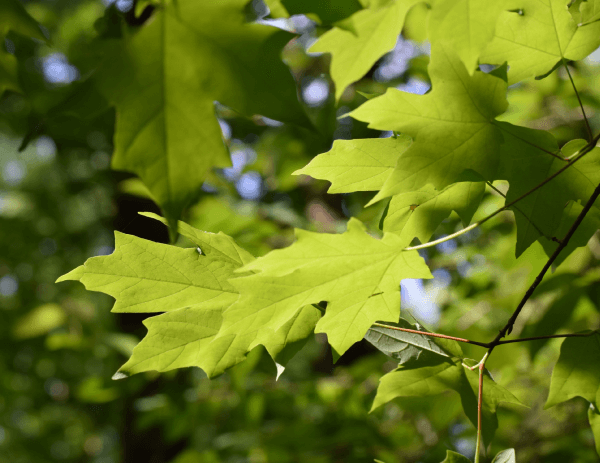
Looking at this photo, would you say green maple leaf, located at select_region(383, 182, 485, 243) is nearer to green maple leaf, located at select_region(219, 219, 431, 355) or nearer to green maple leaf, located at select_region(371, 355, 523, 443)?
green maple leaf, located at select_region(219, 219, 431, 355)

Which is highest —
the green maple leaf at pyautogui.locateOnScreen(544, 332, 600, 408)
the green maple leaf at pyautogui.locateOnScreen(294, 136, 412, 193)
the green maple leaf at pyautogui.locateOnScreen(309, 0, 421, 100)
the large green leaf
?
the green maple leaf at pyautogui.locateOnScreen(309, 0, 421, 100)

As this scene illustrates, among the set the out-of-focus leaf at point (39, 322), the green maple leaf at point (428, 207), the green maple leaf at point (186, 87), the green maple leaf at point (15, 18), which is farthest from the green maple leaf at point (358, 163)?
the out-of-focus leaf at point (39, 322)

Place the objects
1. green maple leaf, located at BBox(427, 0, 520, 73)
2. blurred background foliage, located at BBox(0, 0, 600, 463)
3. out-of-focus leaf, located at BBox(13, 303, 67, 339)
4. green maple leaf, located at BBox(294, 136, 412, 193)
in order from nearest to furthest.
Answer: green maple leaf, located at BBox(427, 0, 520, 73)
green maple leaf, located at BBox(294, 136, 412, 193)
blurred background foliage, located at BBox(0, 0, 600, 463)
out-of-focus leaf, located at BBox(13, 303, 67, 339)

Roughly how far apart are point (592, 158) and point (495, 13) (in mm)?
333

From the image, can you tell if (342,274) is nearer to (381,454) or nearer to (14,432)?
(381,454)

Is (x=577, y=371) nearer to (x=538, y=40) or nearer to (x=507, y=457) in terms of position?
(x=507, y=457)

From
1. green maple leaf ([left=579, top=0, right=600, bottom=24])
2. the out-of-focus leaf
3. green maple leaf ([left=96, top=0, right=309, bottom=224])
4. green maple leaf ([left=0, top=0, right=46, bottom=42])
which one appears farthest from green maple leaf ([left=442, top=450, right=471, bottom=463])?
the out-of-focus leaf

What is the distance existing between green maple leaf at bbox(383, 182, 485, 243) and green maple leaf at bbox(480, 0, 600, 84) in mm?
207

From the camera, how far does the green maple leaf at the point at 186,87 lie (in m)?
0.52

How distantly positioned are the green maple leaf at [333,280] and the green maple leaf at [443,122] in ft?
0.33

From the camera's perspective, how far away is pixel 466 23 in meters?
0.49

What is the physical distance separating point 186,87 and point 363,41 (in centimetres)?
23

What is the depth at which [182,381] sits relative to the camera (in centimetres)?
267

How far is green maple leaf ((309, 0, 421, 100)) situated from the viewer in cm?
52
